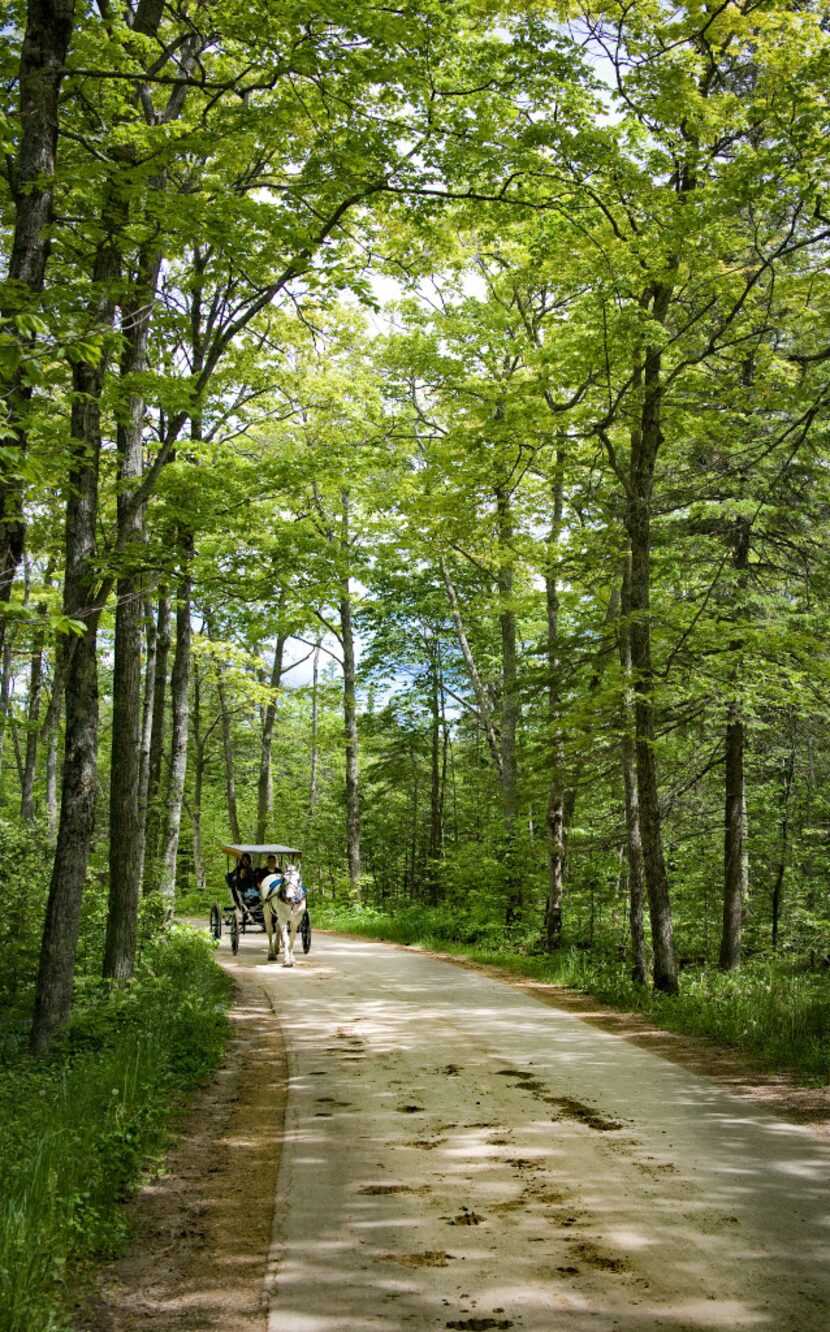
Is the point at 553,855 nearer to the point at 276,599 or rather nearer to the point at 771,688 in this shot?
the point at 771,688

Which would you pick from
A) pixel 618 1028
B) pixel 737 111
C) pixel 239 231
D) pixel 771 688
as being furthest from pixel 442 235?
pixel 618 1028

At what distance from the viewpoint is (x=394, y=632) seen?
27.0m

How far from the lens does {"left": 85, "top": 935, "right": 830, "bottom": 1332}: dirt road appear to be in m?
3.58

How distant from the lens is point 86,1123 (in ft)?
17.3

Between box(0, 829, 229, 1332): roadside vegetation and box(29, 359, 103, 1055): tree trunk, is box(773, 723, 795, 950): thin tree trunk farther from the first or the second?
box(29, 359, 103, 1055): tree trunk

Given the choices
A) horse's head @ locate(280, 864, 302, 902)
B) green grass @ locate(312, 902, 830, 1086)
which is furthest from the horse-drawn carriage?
green grass @ locate(312, 902, 830, 1086)

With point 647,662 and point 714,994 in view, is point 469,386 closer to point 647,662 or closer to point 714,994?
point 647,662

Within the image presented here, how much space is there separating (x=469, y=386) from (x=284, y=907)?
1004cm

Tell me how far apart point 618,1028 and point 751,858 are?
13.3 meters

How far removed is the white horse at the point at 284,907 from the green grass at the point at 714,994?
3.34m

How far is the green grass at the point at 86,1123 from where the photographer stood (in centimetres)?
362

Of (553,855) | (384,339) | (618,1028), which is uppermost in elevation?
(384,339)

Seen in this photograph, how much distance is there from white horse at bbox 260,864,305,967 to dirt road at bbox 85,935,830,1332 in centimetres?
667

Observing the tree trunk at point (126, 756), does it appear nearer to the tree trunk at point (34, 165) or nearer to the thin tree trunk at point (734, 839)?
the tree trunk at point (34, 165)
